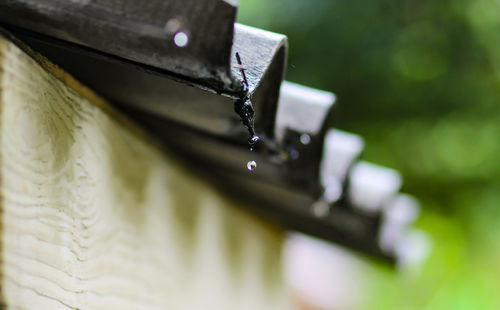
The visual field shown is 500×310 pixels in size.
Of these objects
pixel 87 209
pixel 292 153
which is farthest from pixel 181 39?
pixel 292 153

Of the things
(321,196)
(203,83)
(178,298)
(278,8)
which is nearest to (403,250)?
(321,196)

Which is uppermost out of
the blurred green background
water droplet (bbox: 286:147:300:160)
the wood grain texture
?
the blurred green background

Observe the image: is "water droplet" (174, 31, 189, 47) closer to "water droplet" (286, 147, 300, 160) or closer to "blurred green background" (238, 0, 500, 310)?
"water droplet" (286, 147, 300, 160)

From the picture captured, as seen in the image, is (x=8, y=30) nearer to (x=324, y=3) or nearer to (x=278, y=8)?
(x=278, y=8)

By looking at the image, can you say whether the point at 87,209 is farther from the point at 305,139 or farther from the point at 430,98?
the point at 430,98

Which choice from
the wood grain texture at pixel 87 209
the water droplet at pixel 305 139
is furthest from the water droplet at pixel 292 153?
the wood grain texture at pixel 87 209

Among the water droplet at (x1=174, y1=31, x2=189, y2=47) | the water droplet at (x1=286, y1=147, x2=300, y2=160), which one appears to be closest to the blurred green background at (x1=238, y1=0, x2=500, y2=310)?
the water droplet at (x1=286, y1=147, x2=300, y2=160)
